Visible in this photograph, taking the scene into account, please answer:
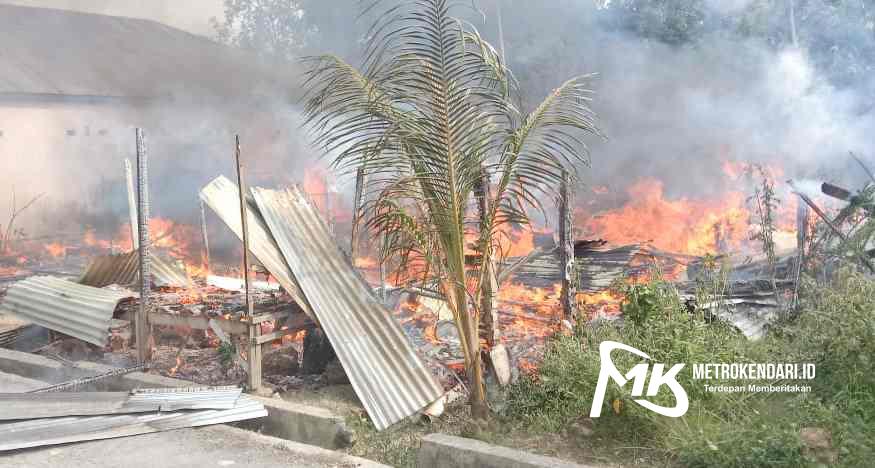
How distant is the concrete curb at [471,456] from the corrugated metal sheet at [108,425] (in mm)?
1509

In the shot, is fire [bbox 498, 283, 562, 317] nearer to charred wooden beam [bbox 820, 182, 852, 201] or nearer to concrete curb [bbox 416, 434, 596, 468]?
charred wooden beam [bbox 820, 182, 852, 201]

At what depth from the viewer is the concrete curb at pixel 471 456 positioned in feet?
13.6

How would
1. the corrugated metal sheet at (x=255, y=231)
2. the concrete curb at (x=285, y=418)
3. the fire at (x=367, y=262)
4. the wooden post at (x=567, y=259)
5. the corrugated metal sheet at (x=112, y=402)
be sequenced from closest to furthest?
the concrete curb at (x=285, y=418), the corrugated metal sheet at (x=112, y=402), the corrugated metal sheet at (x=255, y=231), the wooden post at (x=567, y=259), the fire at (x=367, y=262)

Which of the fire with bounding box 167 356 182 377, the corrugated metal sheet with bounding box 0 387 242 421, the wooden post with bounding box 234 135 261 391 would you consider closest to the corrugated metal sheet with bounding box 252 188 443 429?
the wooden post with bounding box 234 135 261 391

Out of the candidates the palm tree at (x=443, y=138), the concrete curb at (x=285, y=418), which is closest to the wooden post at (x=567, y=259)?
the palm tree at (x=443, y=138)

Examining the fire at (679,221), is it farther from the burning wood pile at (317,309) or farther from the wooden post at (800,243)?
the wooden post at (800,243)

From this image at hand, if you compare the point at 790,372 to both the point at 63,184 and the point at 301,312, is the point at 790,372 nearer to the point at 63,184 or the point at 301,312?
the point at 301,312

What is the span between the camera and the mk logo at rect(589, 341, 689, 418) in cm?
434

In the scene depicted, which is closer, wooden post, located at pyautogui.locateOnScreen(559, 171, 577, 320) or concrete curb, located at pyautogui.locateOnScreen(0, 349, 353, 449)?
concrete curb, located at pyautogui.locateOnScreen(0, 349, 353, 449)

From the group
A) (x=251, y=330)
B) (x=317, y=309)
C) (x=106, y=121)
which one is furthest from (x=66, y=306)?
(x=106, y=121)

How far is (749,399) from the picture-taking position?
4.39 meters

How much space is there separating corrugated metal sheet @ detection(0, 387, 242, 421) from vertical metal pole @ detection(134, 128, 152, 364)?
0.90 meters

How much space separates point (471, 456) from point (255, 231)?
118 inches

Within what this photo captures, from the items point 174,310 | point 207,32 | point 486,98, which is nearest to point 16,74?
point 207,32
